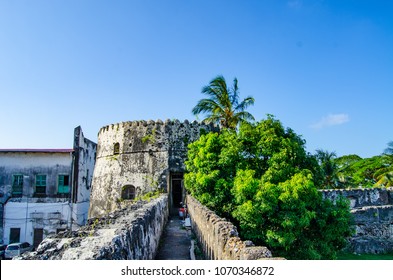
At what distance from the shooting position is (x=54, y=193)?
Result: 23.5m

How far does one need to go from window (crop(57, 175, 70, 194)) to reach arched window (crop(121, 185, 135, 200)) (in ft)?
20.2

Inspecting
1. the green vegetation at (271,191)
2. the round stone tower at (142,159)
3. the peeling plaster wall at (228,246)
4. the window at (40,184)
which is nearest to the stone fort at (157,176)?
the round stone tower at (142,159)

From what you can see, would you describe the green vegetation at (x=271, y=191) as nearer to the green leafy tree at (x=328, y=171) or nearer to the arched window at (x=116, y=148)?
the arched window at (x=116, y=148)

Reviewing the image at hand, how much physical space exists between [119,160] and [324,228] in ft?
41.9

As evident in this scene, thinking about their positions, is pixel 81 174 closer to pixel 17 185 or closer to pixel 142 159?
pixel 17 185

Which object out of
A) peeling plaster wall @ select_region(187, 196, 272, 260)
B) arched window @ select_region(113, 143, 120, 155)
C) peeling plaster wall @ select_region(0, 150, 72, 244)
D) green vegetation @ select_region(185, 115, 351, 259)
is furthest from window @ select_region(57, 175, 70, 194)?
peeling plaster wall @ select_region(187, 196, 272, 260)

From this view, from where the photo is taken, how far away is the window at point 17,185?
23.4m

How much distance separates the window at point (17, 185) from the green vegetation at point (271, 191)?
1495 centimetres

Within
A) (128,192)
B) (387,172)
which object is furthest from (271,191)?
(387,172)

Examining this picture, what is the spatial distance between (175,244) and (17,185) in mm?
17812

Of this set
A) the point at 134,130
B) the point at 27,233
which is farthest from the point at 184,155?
the point at 27,233

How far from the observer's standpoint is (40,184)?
2358cm

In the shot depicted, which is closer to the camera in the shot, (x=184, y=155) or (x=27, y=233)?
(x=184, y=155)
